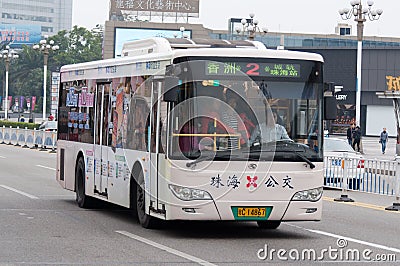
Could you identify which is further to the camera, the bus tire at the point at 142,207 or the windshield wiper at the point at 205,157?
the bus tire at the point at 142,207

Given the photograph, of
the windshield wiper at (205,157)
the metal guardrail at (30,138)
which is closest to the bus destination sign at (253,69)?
the windshield wiper at (205,157)

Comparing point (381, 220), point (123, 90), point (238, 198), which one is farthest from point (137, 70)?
point (381, 220)

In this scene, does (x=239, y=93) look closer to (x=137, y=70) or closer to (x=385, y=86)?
(x=137, y=70)

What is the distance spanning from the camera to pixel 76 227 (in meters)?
14.4

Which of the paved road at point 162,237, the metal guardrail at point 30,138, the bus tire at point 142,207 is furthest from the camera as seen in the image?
the metal guardrail at point 30,138

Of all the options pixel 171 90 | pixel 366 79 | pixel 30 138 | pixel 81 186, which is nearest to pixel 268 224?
pixel 171 90

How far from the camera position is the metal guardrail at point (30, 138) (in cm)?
4804

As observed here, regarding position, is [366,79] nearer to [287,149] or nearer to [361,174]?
[361,174]

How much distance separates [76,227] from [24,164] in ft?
63.6

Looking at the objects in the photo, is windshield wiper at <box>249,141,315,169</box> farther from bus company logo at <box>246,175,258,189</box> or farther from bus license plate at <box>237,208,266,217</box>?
bus license plate at <box>237,208,266,217</box>

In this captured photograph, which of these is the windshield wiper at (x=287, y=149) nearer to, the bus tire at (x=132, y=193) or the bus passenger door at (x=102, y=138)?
the bus tire at (x=132, y=193)

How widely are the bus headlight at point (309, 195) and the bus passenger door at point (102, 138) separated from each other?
13.5 ft

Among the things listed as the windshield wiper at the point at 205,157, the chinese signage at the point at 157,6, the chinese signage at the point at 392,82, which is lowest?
the windshield wiper at the point at 205,157

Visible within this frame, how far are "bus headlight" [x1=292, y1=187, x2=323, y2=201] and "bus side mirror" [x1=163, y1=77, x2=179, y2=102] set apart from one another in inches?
89.2
